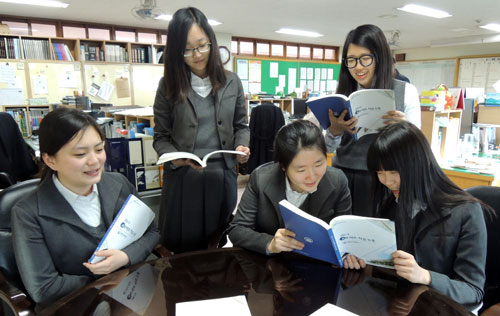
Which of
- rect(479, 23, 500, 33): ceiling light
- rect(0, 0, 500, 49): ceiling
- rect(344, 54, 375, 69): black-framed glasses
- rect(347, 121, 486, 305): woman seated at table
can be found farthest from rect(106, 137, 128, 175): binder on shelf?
rect(479, 23, 500, 33): ceiling light

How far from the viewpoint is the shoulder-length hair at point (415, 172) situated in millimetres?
1038

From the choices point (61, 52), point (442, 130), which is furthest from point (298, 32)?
point (442, 130)

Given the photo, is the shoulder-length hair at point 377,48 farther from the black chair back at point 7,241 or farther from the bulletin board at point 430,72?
the bulletin board at point 430,72

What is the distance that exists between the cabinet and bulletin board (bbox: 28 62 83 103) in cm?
545

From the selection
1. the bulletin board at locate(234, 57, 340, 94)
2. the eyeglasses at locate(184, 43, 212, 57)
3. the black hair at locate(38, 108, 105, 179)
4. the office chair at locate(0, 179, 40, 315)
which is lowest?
the office chair at locate(0, 179, 40, 315)

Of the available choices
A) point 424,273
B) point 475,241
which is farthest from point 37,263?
point 475,241

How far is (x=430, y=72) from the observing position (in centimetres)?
943

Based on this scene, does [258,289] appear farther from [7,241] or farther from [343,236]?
[7,241]

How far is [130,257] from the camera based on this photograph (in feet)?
3.66

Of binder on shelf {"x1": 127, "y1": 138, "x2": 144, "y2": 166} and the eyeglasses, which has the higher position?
the eyeglasses

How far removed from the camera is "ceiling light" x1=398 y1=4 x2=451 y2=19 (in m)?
5.21

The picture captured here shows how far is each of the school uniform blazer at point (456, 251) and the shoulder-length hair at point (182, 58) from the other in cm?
100

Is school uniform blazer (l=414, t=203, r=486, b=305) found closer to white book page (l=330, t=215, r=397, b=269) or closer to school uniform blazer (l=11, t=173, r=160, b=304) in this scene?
white book page (l=330, t=215, r=397, b=269)

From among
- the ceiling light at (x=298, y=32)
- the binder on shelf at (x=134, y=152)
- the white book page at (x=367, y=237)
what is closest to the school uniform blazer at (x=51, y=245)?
the white book page at (x=367, y=237)
